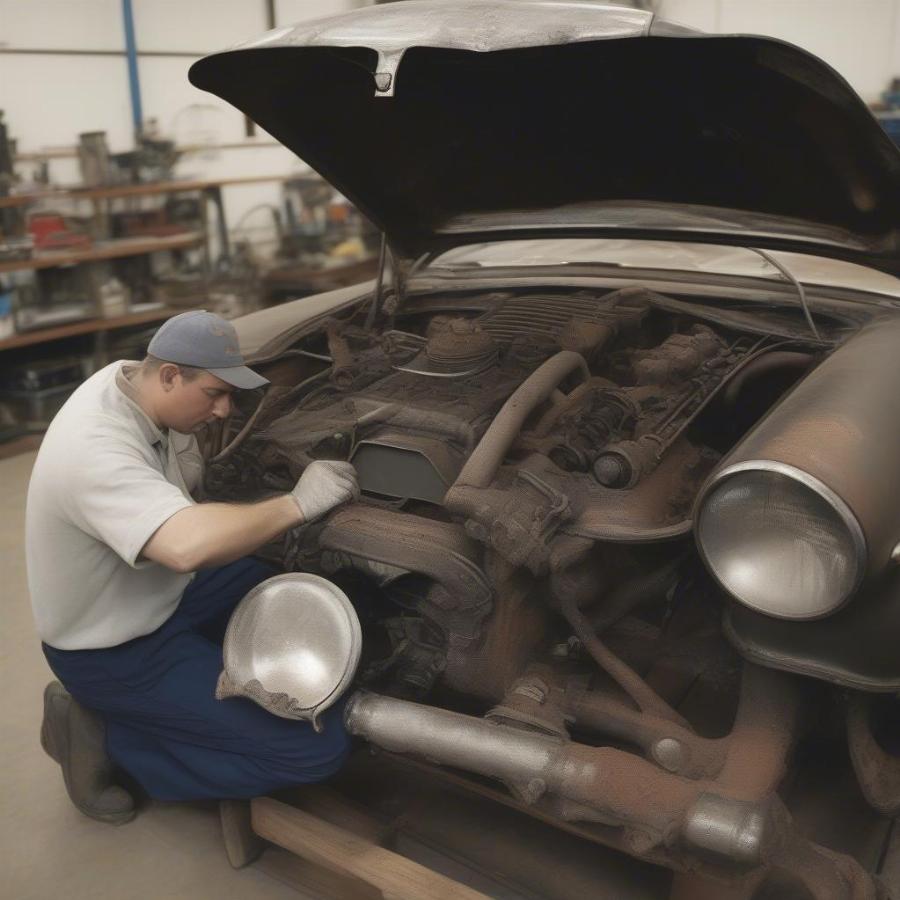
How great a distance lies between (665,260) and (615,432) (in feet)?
3.07

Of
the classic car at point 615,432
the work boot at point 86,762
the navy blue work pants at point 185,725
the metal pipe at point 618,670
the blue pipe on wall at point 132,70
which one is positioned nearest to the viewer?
the classic car at point 615,432

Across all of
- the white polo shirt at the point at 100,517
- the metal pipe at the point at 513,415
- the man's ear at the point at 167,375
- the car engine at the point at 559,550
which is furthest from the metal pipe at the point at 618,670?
the man's ear at the point at 167,375

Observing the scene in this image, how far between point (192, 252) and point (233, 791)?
177 inches

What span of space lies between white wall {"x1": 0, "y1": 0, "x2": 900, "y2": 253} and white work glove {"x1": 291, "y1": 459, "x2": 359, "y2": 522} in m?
4.25

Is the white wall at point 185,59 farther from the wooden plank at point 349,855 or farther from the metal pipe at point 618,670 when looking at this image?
the metal pipe at point 618,670

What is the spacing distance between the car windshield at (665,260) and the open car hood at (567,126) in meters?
0.16

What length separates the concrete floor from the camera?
1812mm

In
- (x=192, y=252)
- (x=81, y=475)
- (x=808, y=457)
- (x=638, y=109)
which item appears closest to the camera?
(x=808, y=457)

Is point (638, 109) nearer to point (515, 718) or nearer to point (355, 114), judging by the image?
point (355, 114)

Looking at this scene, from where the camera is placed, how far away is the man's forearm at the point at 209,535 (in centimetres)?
163

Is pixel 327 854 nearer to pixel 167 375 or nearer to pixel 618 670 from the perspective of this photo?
pixel 618 670

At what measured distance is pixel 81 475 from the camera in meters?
1.71

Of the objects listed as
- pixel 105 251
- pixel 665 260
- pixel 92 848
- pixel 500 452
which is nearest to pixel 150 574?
pixel 92 848

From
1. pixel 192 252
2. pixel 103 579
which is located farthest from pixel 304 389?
pixel 192 252
